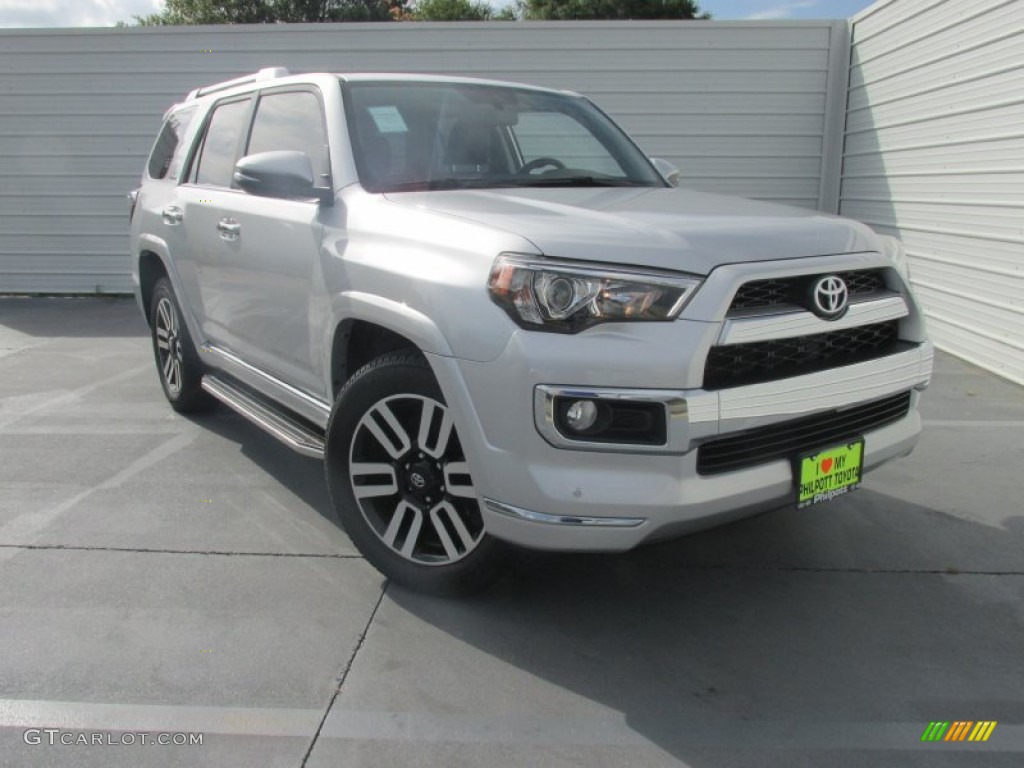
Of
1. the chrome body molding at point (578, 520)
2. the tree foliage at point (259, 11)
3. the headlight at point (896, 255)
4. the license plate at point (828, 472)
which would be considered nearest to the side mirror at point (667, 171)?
the headlight at point (896, 255)

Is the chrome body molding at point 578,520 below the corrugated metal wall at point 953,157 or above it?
below

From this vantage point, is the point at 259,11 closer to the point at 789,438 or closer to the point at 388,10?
the point at 388,10

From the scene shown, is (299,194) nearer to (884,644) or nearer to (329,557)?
(329,557)

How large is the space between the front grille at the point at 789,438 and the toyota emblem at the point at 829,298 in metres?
0.33

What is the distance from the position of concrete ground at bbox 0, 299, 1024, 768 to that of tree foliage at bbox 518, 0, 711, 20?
103ft

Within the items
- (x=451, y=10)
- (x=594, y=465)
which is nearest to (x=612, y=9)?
(x=451, y=10)

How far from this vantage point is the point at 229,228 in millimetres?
4078

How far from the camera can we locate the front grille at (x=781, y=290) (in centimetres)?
262

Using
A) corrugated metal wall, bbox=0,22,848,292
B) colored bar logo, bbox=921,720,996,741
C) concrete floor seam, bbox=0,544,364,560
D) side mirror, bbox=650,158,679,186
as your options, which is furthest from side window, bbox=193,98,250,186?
corrugated metal wall, bbox=0,22,848,292

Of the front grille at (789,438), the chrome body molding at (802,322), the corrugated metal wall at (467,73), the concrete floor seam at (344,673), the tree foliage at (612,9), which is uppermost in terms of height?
the tree foliage at (612,9)

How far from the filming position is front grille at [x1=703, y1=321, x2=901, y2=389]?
8.39 feet

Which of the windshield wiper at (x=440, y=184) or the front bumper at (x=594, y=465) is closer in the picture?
the front bumper at (x=594, y=465)

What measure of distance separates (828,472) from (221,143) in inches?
139

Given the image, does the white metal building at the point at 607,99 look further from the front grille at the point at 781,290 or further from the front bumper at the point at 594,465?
the front bumper at the point at 594,465
